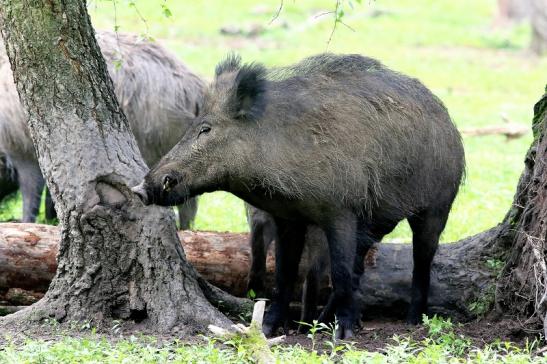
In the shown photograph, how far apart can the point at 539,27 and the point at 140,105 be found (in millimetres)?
20374

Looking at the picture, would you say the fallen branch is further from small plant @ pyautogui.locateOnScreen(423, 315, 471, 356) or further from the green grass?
small plant @ pyautogui.locateOnScreen(423, 315, 471, 356)

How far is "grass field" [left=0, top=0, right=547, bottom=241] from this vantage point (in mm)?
12586

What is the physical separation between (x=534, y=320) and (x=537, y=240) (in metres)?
0.55

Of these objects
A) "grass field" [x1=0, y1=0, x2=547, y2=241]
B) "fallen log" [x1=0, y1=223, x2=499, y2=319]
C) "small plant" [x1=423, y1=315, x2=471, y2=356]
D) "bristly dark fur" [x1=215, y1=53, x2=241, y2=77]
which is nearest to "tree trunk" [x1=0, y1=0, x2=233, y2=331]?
"fallen log" [x1=0, y1=223, x2=499, y2=319]

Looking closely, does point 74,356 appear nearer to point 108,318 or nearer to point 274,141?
point 108,318

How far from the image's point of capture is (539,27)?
92.1ft

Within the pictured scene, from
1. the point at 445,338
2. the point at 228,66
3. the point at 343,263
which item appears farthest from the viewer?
the point at 228,66

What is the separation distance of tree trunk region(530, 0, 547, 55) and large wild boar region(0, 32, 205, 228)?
62.0 feet

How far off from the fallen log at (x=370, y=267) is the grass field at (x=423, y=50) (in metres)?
2.38

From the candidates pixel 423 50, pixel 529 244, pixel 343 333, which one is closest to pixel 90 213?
pixel 343 333

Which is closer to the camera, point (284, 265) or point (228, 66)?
point (228, 66)

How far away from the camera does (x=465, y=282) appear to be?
25.4ft

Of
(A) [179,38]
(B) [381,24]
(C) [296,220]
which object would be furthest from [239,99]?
(B) [381,24]

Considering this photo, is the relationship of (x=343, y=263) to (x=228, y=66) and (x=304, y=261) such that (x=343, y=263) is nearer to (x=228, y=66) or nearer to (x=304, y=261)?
(x=304, y=261)
